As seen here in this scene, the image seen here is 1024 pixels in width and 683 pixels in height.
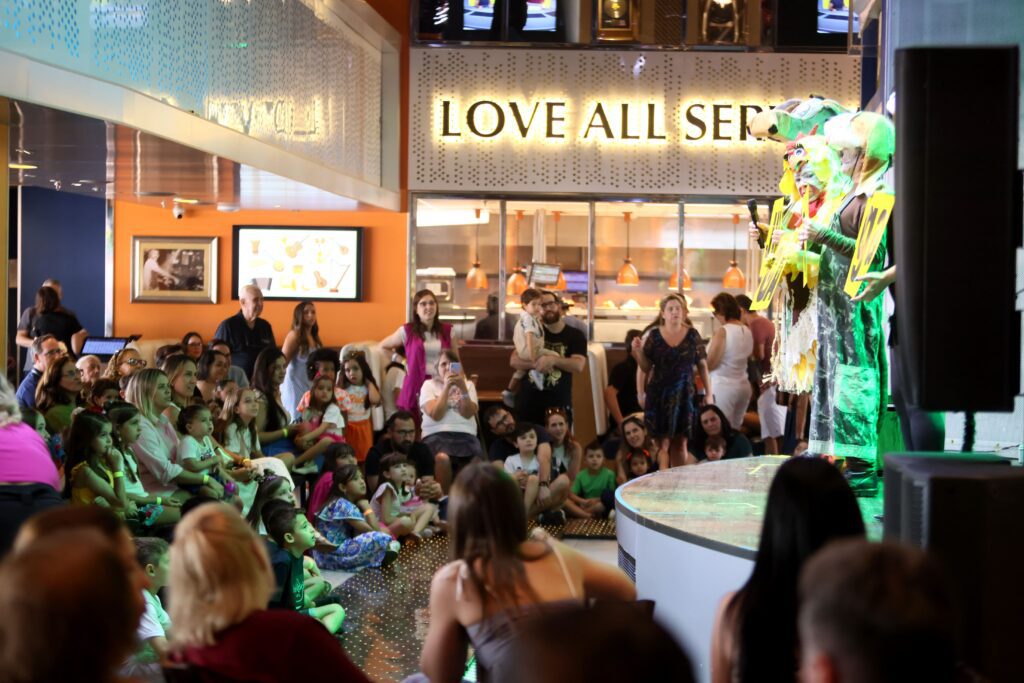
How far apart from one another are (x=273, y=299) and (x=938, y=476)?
10.2m

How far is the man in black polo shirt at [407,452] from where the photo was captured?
301 inches

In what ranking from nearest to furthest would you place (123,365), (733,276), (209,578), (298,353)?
(209,578), (123,365), (298,353), (733,276)

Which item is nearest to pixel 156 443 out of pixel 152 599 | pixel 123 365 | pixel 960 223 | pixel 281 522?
pixel 281 522

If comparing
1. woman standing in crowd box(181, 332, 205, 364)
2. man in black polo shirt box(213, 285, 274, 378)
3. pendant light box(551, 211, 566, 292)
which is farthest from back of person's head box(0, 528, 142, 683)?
pendant light box(551, 211, 566, 292)

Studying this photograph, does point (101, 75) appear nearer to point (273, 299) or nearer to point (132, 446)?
point (132, 446)

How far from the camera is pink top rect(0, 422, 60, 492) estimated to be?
167 inches

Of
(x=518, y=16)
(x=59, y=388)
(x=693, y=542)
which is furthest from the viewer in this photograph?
(x=518, y=16)

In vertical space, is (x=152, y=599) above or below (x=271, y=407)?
below

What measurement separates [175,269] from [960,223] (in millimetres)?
10499

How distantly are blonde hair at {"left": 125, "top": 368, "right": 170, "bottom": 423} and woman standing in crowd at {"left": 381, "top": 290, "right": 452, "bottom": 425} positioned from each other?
2662mm

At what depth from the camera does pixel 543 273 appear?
11070 millimetres

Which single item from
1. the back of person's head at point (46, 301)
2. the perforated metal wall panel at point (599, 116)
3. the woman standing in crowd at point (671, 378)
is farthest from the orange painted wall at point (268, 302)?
the woman standing in crowd at point (671, 378)

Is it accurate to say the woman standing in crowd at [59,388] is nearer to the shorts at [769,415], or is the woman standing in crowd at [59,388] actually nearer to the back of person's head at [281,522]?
the back of person's head at [281,522]

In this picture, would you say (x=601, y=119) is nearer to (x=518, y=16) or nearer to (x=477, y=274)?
(x=518, y=16)
